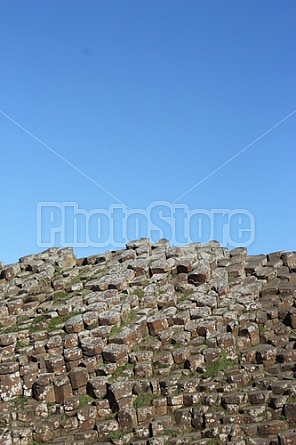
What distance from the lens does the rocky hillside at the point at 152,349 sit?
60.3 ft

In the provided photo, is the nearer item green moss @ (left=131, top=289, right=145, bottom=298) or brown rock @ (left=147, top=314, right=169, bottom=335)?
brown rock @ (left=147, top=314, right=169, bottom=335)

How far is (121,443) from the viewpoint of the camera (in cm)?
1806

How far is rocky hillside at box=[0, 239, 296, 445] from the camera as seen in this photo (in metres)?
18.4

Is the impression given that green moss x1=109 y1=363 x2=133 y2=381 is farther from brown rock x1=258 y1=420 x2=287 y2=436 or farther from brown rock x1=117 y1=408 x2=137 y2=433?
brown rock x1=258 y1=420 x2=287 y2=436

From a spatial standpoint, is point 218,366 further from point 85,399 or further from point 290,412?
point 85,399

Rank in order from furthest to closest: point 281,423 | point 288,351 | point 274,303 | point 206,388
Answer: point 274,303 < point 288,351 < point 206,388 < point 281,423

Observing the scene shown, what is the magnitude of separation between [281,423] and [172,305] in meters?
6.24

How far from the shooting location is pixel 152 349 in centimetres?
2106

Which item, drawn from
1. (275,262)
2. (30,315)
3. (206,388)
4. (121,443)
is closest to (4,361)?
(30,315)

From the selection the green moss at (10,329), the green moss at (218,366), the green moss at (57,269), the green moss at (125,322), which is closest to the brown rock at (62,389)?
the green moss at (125,322)

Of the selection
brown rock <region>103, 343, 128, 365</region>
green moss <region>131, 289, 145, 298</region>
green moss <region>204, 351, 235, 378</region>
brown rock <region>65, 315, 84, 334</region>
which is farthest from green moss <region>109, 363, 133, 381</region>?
green moss <region>131, 289, 145, 298</region>

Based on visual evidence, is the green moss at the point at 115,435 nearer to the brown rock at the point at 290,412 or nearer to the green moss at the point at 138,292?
the brown rock at the point at 290,412

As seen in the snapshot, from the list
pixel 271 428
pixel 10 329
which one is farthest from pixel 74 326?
pixel 271 428

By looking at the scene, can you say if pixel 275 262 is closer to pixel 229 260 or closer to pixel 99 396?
pixel 229 260
